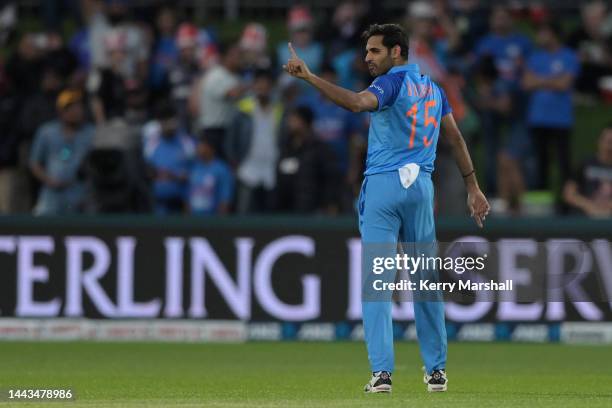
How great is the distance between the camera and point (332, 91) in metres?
9.84

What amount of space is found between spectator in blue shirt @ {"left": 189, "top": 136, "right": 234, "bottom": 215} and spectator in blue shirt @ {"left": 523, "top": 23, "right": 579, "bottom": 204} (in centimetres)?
418

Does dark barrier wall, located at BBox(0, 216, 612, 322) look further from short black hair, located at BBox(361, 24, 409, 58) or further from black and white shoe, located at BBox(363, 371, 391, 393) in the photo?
short black hair, located at BBox(361, 24, 409, 58)

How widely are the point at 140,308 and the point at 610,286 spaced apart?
16.5 ft

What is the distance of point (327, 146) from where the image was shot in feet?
61.9

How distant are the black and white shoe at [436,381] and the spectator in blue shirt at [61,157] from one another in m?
8.82

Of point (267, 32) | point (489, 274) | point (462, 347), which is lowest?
point (462, 347)

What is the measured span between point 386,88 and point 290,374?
13.0ft

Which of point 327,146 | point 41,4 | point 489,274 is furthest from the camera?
point 41,4

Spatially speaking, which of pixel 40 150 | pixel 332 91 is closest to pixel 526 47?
pixel 40 150

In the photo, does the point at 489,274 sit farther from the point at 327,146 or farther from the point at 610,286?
the point at 327,146

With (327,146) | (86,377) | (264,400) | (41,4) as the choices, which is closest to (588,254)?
(327,146)

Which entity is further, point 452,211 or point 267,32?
point 267,32

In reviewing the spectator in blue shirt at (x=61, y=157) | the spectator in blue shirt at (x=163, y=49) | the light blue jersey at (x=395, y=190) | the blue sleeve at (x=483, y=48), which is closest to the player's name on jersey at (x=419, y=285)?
the light blue jersey at (x=395, y=190)

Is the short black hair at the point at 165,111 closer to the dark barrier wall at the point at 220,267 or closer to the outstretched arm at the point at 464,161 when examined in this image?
the dark barrier wall at the point at 220,267
